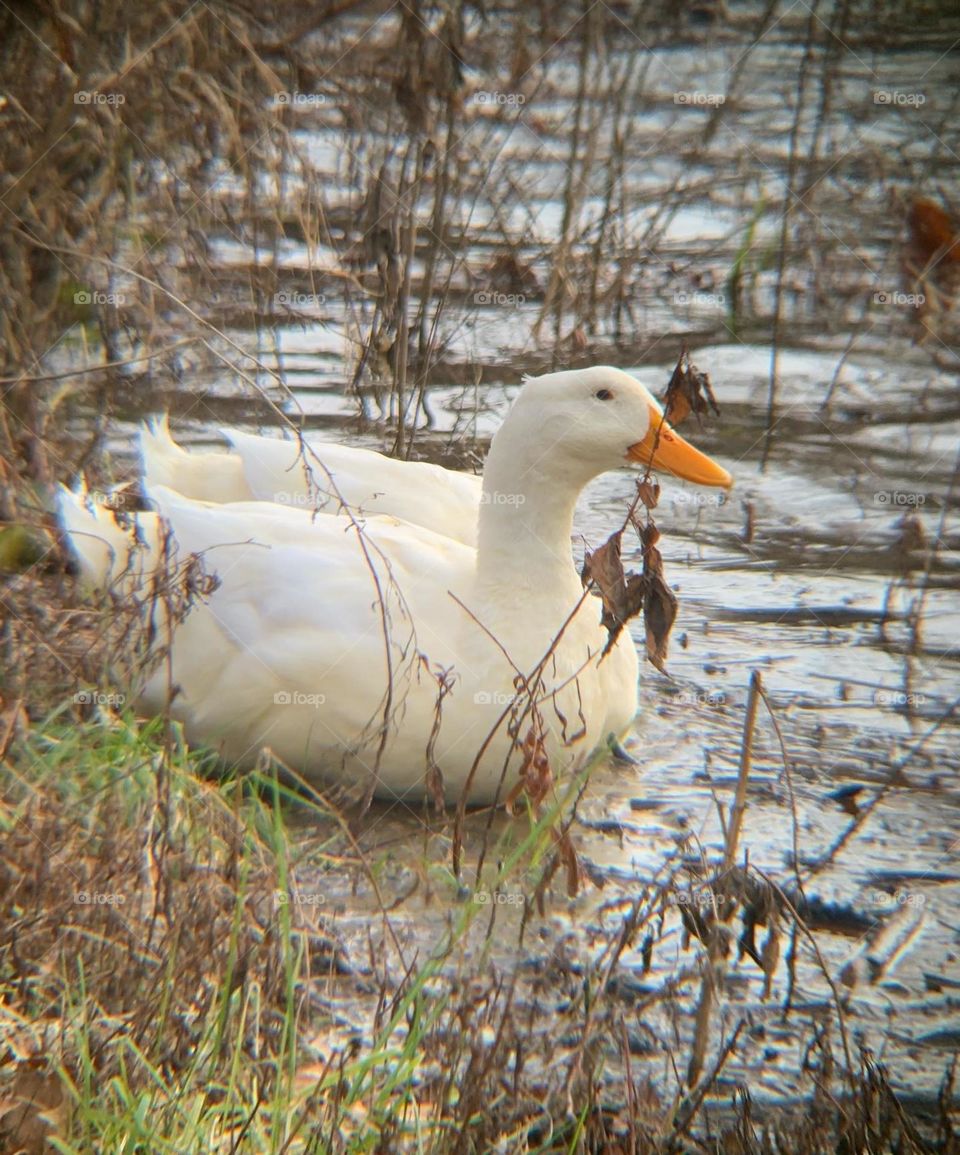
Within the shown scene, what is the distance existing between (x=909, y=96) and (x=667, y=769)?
6.57 m

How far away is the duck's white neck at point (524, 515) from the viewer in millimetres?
4656

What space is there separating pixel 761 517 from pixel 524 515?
223 centimetres

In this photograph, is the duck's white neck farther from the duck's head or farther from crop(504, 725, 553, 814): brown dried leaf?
crop(504, 725, 553, 814): brown dried leaf

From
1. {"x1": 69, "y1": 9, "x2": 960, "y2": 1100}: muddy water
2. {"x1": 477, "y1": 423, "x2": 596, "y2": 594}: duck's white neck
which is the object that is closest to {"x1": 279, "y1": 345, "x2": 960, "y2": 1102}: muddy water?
{"x1": 69, "y1": 9, "x2": 960, "y2": 1100}: muddy water

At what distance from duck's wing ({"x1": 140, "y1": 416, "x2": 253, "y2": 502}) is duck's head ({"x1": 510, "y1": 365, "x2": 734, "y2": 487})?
3.74 feet

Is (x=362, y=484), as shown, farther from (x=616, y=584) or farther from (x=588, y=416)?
(x=616, y=584)

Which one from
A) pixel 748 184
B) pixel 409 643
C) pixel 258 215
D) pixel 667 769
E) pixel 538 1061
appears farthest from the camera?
pixel 748 184

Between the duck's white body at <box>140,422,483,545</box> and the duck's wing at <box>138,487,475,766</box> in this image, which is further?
the duck's white body at <box>140,422,483,545</box>

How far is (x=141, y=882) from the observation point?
11.2 ft

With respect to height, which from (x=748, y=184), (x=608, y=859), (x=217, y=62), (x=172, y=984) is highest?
(x=217, y=62)

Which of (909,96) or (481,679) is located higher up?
(909,96)

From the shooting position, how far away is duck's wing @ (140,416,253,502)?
5.33 m

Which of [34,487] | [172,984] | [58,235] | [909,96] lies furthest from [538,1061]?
[909,96]

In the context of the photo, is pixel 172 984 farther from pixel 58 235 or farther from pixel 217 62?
pixel 217 62
